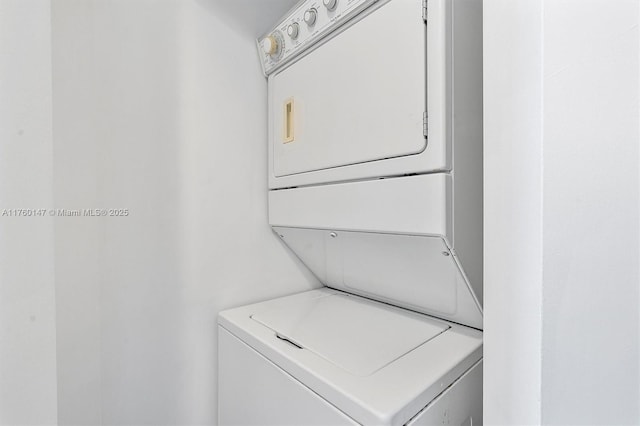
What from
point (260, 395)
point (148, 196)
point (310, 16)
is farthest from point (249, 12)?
point (260, 395)

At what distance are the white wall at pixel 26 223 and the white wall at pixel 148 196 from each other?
6 centimetres

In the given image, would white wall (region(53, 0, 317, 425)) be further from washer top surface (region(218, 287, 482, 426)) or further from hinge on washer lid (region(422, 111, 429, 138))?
hinge on washer lid (region(422, 111, 429, 138))

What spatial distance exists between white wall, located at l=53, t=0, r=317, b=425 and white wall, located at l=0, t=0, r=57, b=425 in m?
0.06

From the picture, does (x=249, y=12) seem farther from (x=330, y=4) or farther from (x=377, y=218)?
(x=377, y=218)

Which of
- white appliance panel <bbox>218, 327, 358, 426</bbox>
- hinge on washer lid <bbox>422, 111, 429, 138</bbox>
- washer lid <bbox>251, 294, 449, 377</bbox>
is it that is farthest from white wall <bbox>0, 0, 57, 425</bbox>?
hinge on washer lid <bbox>422, 111, 429, 138</bbox>

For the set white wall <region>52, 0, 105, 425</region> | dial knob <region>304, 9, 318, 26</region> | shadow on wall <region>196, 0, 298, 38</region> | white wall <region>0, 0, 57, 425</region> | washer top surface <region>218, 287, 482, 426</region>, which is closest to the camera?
washer top surface <region>218, 287, 482, 426</region>

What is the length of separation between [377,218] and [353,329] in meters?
0.47

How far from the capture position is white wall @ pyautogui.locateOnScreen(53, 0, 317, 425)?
1.27 m

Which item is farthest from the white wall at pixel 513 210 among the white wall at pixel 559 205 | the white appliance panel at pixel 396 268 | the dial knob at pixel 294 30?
the dial knob at pixel 294 30

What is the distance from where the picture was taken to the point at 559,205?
62 cm

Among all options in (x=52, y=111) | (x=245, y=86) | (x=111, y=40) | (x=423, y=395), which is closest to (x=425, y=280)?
(x=423, y=395)

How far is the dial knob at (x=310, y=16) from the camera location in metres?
1.33

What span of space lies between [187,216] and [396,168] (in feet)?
3.19

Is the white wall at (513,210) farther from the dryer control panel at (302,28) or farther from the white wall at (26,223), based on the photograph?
the white wall at (26,223)
